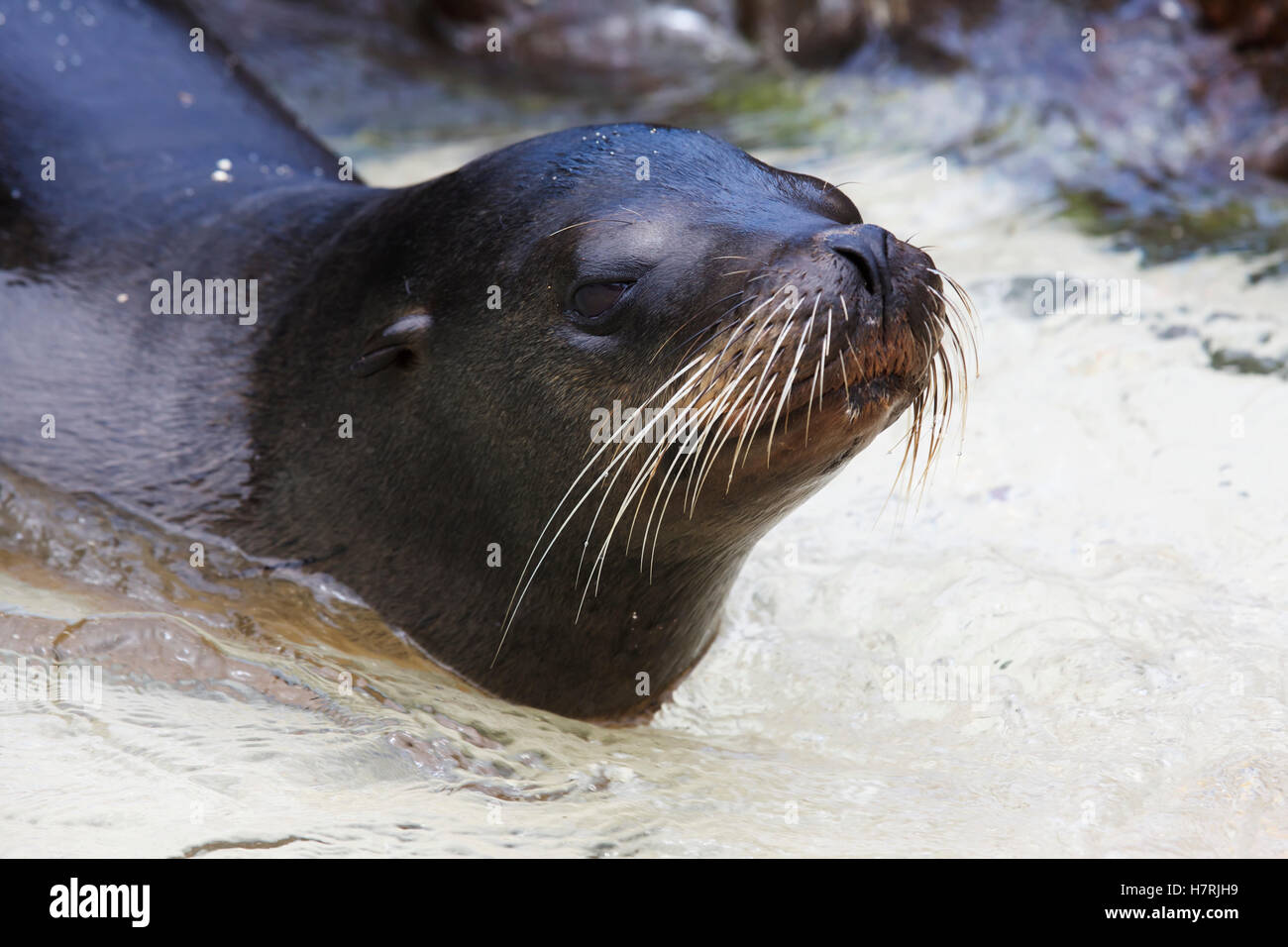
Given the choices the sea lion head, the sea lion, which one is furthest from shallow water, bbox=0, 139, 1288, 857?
the sea lion head

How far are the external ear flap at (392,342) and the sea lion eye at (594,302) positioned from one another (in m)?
0.51

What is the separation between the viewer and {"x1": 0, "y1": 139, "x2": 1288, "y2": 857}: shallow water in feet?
10.7

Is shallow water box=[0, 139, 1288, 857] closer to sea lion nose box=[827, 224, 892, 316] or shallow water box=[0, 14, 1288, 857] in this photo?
shallow water box=[0, 14, 1288, 857]

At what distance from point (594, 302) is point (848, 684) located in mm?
1439

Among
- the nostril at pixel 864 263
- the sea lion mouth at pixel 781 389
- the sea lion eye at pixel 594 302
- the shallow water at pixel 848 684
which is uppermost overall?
the nostril at pixel 864 263

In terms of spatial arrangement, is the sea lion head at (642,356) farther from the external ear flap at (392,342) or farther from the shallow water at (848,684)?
the shallow water at (848,684)

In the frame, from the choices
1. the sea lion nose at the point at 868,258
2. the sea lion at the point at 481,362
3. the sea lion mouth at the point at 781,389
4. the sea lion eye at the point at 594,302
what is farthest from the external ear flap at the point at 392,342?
the sea lion nose at the point at 868,258

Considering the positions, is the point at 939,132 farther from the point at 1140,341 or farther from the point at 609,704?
the point at 609,704

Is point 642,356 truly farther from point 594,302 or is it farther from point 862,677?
point 862,677

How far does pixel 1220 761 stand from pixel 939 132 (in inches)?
202

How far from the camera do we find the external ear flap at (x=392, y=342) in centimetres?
398

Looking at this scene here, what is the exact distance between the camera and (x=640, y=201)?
368 centimetres

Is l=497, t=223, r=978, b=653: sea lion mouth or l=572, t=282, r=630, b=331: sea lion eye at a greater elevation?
l=572, t=282, r=630, b=331: sea lion eye
